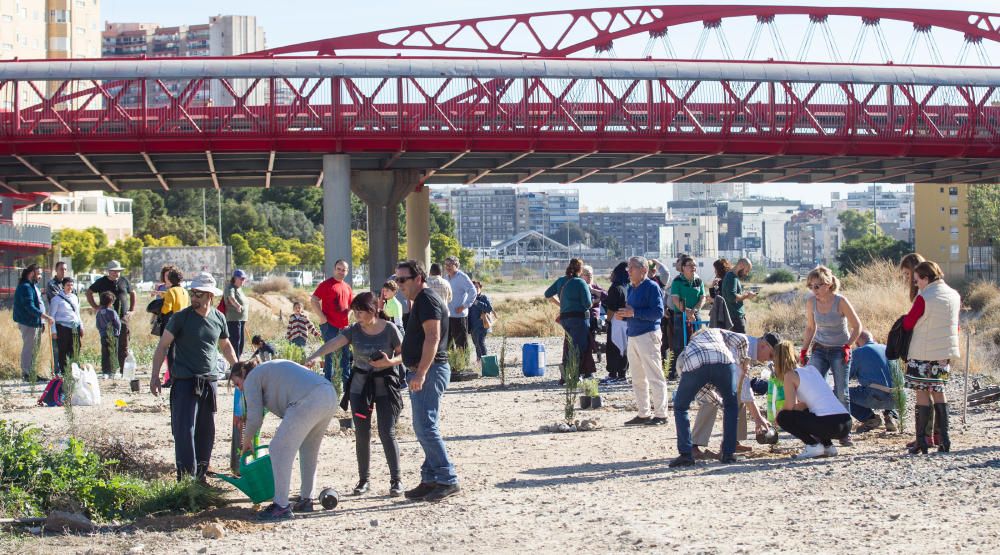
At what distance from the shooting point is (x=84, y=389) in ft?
46.5

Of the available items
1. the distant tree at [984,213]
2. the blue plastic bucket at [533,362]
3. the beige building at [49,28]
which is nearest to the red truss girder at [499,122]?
the blue plastic bucket at [533,362]

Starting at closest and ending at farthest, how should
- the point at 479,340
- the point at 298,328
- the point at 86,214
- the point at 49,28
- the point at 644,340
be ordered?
the point at 644,340 < the point at 298,328 < the point at 479,340 < the point at 86,214 < the point at 49,28

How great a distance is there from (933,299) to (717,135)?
20712mm

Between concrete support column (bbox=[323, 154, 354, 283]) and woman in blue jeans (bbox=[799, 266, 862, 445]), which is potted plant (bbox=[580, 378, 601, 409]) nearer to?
woman in blue jeans (bbox=[799, 266, 862, 445])

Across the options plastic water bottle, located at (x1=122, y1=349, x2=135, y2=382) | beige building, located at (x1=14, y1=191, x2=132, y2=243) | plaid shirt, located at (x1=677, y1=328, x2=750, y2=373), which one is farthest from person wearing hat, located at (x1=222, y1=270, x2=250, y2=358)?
beige building, located at (x1=14, y1=191, x2=132, y2=243)

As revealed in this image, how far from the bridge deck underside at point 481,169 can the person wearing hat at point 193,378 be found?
2128 cm

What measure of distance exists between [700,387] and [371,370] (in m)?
2.65

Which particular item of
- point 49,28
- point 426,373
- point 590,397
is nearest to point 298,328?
point 590,397

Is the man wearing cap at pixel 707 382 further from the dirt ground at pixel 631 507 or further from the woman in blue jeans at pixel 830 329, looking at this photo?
the woman in blue jeans at pixel 830 329

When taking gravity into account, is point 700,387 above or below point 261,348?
below

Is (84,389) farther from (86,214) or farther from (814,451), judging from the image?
(86,214)

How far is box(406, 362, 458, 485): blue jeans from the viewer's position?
8.81m

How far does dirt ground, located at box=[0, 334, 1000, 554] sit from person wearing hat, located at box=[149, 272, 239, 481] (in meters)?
0.68

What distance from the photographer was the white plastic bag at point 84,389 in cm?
1413
